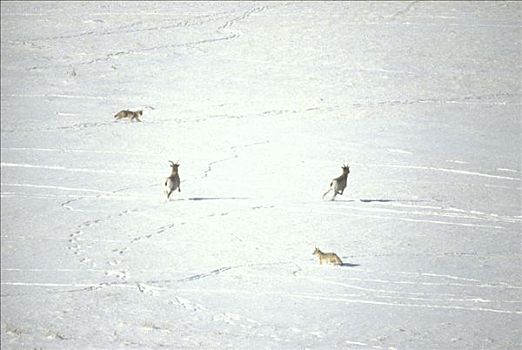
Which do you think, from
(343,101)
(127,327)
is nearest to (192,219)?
(127,327)

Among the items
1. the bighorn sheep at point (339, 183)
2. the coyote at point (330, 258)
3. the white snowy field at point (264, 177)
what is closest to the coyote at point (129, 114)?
the white snowy field at point (264, 177)

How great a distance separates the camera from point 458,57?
58.1 feet

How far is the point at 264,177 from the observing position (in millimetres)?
15250

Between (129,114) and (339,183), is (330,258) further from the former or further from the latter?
(129,114)

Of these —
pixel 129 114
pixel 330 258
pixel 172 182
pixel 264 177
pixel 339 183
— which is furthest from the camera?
pixel 129 114

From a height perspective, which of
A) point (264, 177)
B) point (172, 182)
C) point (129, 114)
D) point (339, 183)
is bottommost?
point (172, 182)

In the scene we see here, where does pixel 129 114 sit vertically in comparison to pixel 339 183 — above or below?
above

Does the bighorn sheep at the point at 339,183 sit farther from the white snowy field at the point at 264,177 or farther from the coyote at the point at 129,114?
the coyote at the point at 129,114

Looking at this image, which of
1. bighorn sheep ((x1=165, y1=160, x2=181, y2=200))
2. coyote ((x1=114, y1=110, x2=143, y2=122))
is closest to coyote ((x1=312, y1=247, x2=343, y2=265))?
bighorn sheep ((x1=165, y1=160, x2=181, y2=200))

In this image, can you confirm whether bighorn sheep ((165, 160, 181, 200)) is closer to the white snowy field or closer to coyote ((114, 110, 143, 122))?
the white snowy field

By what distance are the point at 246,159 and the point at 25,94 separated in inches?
220

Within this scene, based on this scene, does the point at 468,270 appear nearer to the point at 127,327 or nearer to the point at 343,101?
the point at 127,327

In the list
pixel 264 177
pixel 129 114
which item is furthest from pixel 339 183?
pixel 129 114

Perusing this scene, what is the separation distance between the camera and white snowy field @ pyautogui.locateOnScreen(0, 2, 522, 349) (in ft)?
32.9
